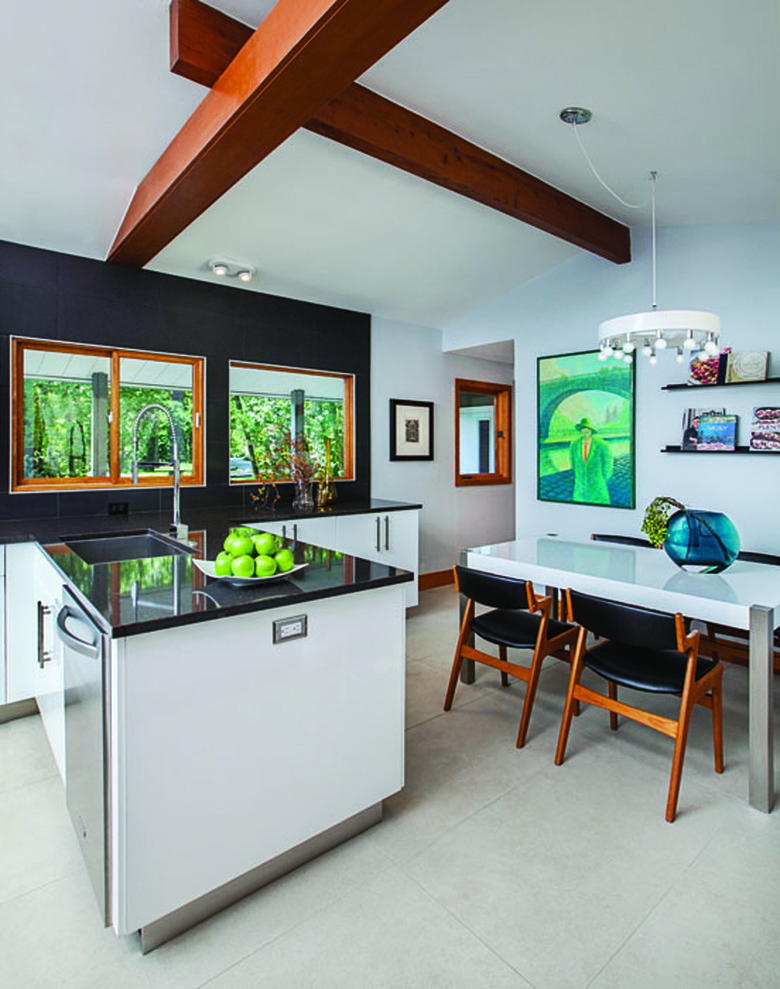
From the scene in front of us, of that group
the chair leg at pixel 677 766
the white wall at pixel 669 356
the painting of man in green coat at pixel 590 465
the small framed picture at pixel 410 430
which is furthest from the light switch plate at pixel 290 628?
the small framed picture at pixel 410 430

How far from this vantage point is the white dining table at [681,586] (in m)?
2.06

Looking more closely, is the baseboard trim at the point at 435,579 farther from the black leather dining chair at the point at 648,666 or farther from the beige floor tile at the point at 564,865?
the beige floor tile at the point at 564,865

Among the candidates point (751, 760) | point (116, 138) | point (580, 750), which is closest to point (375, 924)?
point (580, 750)

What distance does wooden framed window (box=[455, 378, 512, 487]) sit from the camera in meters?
5.88

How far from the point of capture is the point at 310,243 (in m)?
3.59

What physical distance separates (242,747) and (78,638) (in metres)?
0.56

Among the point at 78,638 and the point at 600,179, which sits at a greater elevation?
the point at 600,179

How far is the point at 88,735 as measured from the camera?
1.55 meters

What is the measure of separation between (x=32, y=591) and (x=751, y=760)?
10.1ft

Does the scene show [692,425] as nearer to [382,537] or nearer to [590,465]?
[590,465]

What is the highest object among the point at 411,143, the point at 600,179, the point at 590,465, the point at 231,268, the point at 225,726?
the point at 600,179

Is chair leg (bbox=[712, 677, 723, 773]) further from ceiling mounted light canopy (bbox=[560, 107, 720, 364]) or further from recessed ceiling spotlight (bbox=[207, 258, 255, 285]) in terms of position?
recessed ceiling spotlight (bbox=[207, 258, 255, 285])

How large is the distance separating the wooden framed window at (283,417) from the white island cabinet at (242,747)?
2.64m

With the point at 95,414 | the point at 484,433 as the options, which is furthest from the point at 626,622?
the point at 484,433
